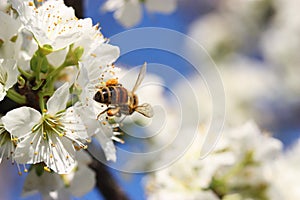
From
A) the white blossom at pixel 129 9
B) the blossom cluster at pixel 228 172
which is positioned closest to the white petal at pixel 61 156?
the blossom cluster at pixel 228 172

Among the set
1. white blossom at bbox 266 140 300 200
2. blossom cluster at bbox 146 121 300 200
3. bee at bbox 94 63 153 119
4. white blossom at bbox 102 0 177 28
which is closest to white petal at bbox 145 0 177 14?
white blossom at bbox 102 0 177 28

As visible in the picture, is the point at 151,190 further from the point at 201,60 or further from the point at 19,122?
the point at 201,60

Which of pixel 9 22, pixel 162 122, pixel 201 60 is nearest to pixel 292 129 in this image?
pixel 201 60

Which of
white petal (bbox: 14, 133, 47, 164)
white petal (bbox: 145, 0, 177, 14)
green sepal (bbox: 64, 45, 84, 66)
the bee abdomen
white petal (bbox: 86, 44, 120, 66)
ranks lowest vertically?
white petal (bbox: 14, 133, 47, 164)

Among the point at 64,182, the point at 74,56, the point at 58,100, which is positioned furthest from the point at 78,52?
the point at 64,182

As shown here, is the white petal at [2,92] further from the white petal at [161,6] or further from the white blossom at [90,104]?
the white petal at [161,6]

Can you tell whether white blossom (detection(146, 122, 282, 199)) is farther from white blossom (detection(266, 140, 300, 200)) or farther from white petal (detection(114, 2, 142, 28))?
white petal (detection(114, 2, 142, 28))
